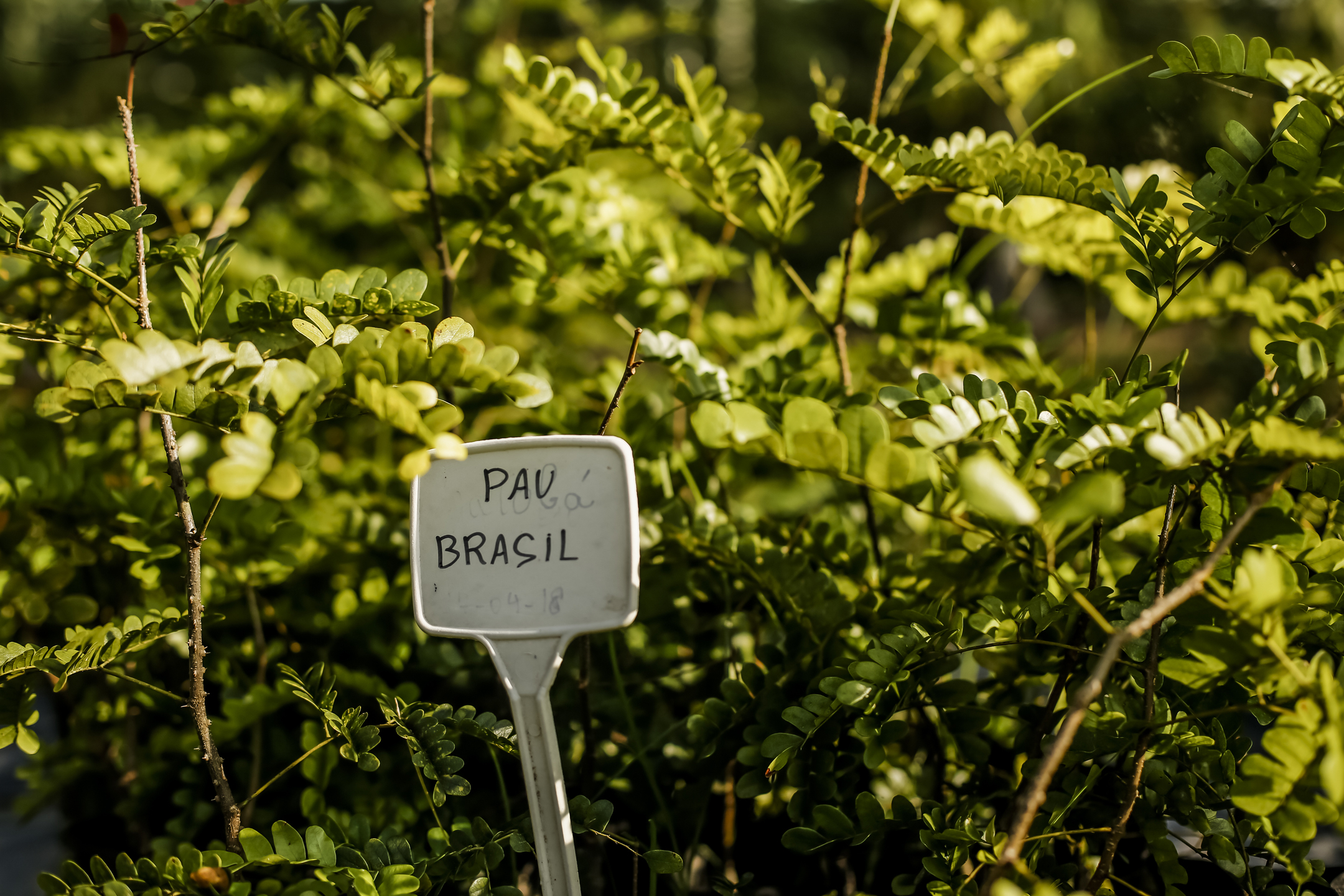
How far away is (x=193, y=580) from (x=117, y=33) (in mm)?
529

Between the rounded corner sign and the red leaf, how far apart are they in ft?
1.68

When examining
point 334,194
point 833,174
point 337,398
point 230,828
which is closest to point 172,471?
point 337,398

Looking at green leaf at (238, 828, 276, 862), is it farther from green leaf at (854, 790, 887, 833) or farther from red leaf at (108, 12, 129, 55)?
red leaf at (108, 12, 129, 55)

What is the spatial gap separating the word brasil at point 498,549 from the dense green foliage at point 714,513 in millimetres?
113

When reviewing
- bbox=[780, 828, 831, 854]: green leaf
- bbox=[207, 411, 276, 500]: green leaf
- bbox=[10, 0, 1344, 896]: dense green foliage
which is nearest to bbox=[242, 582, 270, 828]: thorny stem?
bbox=[10, 0, 1344, 896]: dense green foliage

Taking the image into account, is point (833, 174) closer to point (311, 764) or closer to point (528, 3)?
point (528, 3)

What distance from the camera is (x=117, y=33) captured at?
0.75 m

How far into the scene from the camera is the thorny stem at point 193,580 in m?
0.63

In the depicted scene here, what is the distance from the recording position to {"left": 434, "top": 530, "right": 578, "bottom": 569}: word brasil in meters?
0.66

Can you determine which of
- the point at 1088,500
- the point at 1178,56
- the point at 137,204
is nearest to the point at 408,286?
the point at 137,204

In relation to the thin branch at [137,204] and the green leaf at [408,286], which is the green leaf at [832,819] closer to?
the green leaf at [408,286]

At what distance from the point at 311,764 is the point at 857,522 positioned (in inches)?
29.3

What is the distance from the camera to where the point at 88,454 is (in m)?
1.04

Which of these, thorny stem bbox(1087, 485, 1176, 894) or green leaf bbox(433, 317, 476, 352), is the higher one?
green leaf bbox(433, 317, 476, 352)
